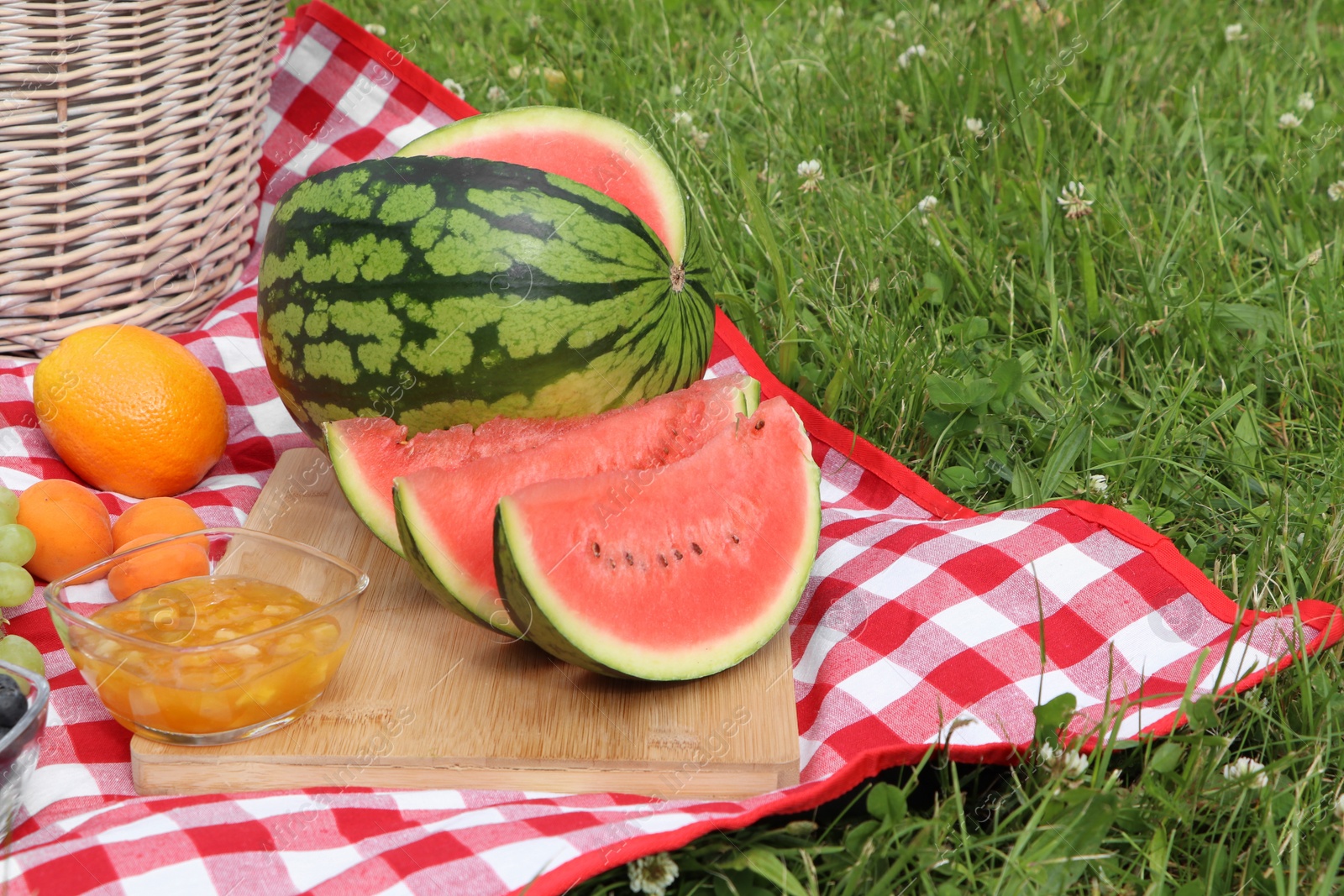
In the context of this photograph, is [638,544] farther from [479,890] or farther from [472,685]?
[479,890]

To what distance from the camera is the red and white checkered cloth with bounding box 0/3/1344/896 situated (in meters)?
1.48

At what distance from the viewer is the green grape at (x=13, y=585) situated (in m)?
1.93

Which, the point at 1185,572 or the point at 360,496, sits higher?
the point at 1185,572

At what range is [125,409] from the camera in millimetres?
2291

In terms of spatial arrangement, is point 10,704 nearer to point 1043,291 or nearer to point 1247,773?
point 1247,773

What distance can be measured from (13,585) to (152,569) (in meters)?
0.22

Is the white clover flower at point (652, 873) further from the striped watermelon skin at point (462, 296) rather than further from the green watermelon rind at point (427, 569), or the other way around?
the striped watermelon skin at point (462, 296)

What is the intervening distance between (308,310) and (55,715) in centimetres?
76

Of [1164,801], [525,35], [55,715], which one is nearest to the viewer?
[1164,801]

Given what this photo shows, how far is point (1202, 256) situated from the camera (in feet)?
9.85

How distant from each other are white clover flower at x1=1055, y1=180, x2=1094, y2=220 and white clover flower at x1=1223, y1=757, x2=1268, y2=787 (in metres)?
1.74

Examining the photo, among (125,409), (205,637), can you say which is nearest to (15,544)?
(125,409)

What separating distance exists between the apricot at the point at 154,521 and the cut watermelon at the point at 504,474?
0.62 meters

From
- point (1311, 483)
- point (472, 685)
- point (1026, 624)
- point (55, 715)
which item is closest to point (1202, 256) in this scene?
point (1311, 483)
